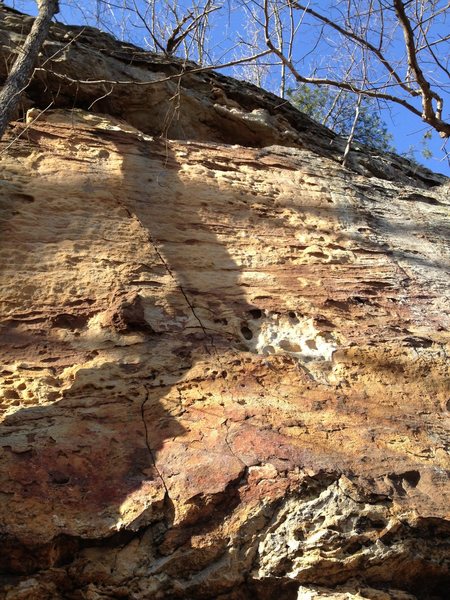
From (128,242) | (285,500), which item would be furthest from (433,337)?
(128,242)

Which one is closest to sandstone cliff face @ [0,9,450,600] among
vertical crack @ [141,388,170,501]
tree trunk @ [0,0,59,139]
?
vertical crack @ [141,388,170,501]

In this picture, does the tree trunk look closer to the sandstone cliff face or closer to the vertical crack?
the sandstone cliff face

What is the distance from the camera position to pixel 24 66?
214 inches

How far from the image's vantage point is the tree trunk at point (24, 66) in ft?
16.3

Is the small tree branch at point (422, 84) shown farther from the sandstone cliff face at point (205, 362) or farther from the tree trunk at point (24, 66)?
the tree trunk at point (24, 66)

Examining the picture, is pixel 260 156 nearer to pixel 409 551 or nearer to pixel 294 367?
pixel 294 367

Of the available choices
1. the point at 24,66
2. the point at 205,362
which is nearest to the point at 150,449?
the point at 205,362

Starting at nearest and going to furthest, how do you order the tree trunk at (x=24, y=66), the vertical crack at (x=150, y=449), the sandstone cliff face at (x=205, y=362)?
the sandstone cliff face at (x=205, y=362)
the vertical crack at (x=150, y=449)
the tree trunk at (x=24, y=66)

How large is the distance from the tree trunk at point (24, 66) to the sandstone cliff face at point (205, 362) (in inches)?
17.3

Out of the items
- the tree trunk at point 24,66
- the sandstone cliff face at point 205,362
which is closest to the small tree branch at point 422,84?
the sandstone cliff face at point 205,362

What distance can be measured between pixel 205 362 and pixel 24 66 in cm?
293

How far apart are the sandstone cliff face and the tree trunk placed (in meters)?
0.44

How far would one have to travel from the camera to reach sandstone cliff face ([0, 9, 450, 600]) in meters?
3.43

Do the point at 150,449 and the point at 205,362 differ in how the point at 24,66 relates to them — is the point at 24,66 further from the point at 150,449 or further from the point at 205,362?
the point at 150,449
